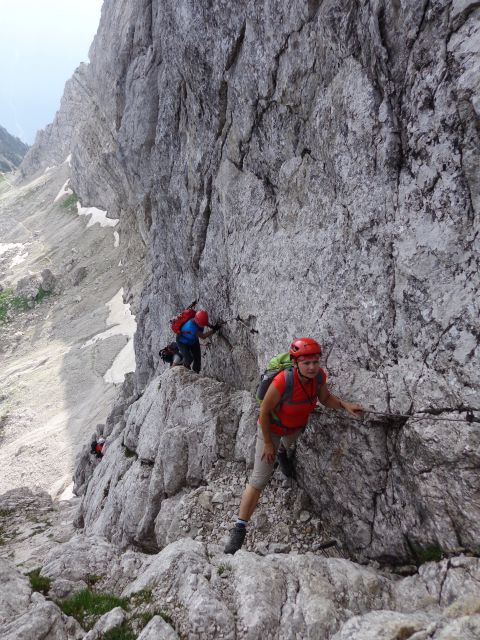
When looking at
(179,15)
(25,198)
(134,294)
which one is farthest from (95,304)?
(25,198)

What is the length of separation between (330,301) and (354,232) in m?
1.59

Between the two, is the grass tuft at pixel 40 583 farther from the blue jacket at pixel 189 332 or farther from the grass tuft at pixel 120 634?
the blue jacket at pixel 189 332

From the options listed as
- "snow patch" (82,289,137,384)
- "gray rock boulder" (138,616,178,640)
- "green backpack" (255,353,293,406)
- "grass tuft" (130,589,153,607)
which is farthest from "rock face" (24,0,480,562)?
"snow patch" (82,289,137,384)

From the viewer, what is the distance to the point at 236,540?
8375mm

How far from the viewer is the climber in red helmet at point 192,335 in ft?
46.5

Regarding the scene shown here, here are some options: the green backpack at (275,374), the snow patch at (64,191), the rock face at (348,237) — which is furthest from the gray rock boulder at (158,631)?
the snow patch at (64,191)

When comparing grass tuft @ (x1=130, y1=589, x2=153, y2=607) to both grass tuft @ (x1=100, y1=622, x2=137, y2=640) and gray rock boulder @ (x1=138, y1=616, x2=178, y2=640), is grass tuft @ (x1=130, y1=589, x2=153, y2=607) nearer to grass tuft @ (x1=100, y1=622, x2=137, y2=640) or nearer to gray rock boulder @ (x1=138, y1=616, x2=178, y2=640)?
grass tuft @ (x1=100, y1=622, x2=137, y2=640)

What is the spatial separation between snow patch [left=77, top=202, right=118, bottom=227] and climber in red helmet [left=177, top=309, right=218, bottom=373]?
59.8m

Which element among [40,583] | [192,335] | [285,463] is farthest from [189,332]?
[40,583]

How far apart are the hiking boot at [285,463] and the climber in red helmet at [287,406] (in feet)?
3.83

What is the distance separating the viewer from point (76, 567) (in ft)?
29.4

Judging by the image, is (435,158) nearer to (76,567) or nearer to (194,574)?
(194,574)

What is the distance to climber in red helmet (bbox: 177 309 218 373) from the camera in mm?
14188

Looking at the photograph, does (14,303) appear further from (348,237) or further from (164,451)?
(348,237)
